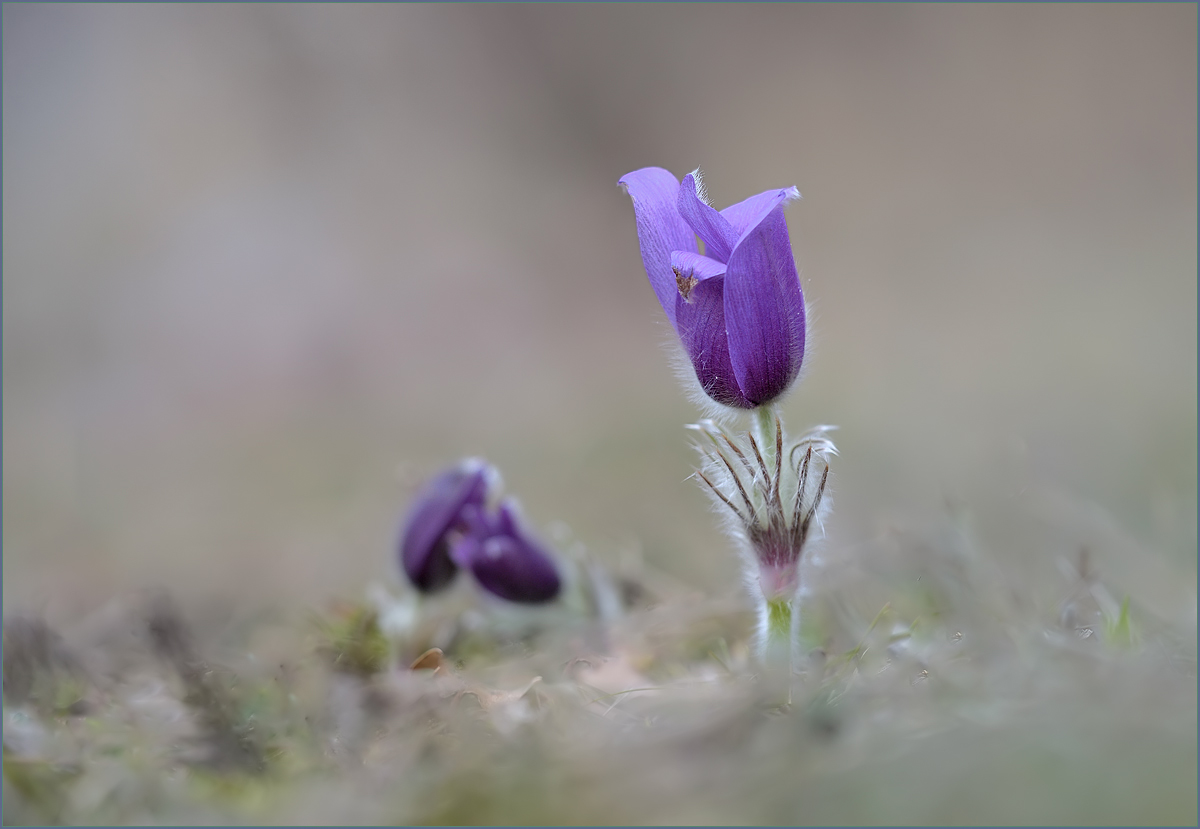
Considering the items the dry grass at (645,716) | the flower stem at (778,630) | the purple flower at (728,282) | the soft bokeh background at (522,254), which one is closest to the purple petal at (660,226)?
the purple flower at (728,282)

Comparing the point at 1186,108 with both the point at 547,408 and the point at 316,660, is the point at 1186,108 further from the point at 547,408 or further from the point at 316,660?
the point at 316,660

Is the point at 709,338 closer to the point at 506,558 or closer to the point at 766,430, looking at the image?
the point at 766,430

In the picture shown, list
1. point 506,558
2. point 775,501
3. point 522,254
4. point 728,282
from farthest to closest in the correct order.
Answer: point 522,254
point 506,558
point 775,501
point 728,282

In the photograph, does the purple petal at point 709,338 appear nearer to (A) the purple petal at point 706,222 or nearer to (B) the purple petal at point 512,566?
(A) the purple petal at point 706,222

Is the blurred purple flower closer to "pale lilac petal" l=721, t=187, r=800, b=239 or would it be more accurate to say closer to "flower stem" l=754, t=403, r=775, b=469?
"flower stem" l=754, t=403, r=775, b=469

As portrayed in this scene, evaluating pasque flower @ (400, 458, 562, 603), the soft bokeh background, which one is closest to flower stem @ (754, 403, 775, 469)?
pasque flower @ (400, 458, 562, 603)

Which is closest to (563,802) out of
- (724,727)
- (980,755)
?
(724,727)

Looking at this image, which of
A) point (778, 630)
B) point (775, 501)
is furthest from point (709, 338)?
point (778, 630)
